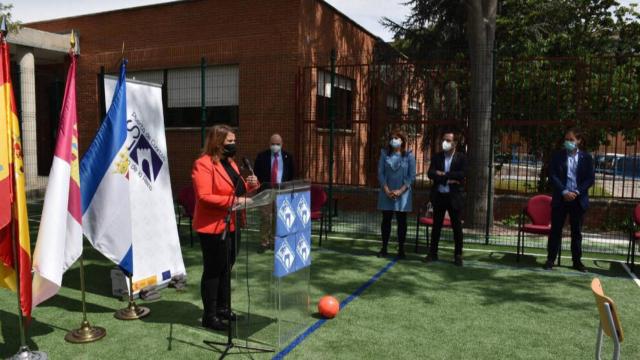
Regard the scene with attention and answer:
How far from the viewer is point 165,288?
19.4 feet

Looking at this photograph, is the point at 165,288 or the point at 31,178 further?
the point at 31,178

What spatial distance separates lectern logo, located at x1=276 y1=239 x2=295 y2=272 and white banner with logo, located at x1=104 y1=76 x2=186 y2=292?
6.31 ft

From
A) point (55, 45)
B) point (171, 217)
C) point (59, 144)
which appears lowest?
point (171, 217)

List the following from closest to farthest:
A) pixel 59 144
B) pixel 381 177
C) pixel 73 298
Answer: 1. pixel 59 144
2. pixel 73 298
3. pixel 381 177

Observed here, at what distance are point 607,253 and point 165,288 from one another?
23.2 ft

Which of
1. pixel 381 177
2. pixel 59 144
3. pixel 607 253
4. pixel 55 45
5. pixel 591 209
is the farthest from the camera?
pixel 55 45

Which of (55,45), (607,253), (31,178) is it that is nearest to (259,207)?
(607,253)

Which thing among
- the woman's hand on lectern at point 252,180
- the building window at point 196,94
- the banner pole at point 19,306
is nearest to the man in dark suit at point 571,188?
the woman's hand on lectern at point 252,180

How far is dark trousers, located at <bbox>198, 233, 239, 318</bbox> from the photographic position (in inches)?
172

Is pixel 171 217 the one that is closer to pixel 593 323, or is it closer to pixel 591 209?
pixel 593 323

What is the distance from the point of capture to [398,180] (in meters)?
7.55

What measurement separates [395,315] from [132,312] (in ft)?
8.72

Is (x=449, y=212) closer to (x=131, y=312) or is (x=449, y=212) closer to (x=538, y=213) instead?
(x=538, y=213)

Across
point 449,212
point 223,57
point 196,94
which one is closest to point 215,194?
point 449,212
